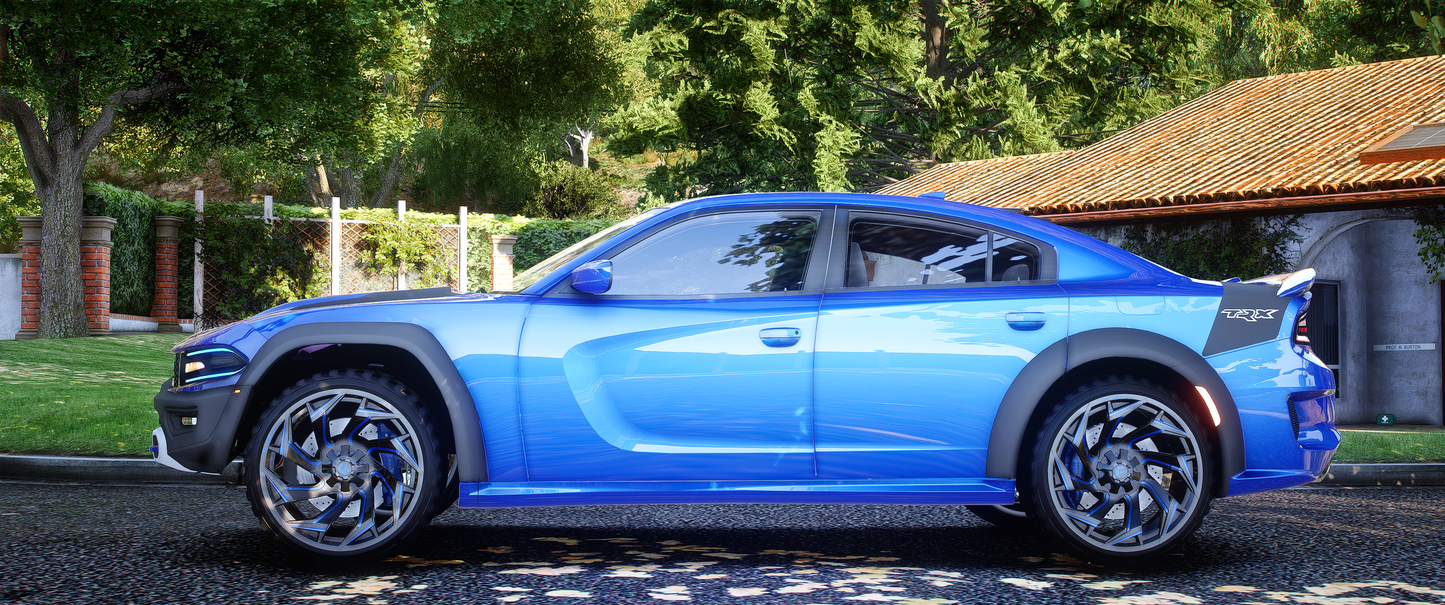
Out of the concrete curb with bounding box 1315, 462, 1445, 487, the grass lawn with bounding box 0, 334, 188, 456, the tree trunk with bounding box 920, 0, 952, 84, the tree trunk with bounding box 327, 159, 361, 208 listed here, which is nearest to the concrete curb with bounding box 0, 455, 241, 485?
the grass lawn with bounding box 0, 334, 188, 456

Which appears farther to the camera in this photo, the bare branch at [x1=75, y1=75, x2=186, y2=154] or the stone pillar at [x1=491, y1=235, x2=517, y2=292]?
the stone pillar at [x1=491, y1=235, x2=517, y2=292]

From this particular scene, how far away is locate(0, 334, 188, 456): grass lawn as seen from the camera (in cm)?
737

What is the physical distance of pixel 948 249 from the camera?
4.31 metres

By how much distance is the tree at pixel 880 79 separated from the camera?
24.7 m

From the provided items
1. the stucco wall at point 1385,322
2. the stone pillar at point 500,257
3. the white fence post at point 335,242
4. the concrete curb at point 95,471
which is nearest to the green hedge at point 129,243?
the white fence post at point 335,242

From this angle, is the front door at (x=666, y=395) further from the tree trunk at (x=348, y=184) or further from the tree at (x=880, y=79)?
the tree trunk at (x=348, y=184)

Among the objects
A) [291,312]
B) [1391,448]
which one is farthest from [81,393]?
[1391,448]

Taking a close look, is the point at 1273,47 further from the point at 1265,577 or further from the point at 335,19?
the point at 1265,577

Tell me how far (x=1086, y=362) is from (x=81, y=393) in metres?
9.87

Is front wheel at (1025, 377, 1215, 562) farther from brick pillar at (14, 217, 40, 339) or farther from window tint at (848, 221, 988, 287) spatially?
brick pillar at (14, 217, 40, 339)

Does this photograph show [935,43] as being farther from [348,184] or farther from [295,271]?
[348,184]

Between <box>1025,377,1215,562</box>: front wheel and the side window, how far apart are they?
3.92ft

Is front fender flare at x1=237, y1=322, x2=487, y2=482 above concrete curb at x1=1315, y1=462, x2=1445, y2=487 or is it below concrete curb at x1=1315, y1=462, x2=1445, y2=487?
above

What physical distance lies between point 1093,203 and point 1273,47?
2049 centimetres
